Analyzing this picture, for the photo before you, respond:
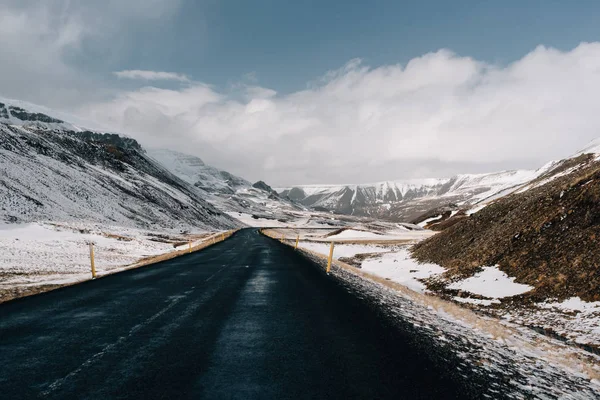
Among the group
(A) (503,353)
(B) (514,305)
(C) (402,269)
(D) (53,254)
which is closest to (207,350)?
(A) (503,353)

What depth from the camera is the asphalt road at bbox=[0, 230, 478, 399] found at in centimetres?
454

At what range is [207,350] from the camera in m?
5.88

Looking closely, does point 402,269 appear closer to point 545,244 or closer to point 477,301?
point 545,244

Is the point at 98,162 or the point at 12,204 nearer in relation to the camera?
the point at 12,204

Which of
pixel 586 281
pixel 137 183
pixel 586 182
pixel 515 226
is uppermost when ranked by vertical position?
pixel 137 183

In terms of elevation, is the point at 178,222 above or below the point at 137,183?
below

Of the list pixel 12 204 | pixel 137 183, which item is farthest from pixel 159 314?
pixel 137 183

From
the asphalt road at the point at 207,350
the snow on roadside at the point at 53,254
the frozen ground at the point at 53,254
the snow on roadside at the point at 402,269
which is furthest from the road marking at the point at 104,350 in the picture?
the snow on roadside at the point at 402,269

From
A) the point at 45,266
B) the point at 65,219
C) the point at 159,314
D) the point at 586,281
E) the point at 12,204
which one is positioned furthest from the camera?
the point at 65,219

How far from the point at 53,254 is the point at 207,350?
83.2 ft

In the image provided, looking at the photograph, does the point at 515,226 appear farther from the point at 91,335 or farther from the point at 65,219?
the point at 65,219

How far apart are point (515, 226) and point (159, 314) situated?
14.3m

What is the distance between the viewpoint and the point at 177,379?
15.5ft

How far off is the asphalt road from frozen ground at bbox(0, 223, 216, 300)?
640cm
